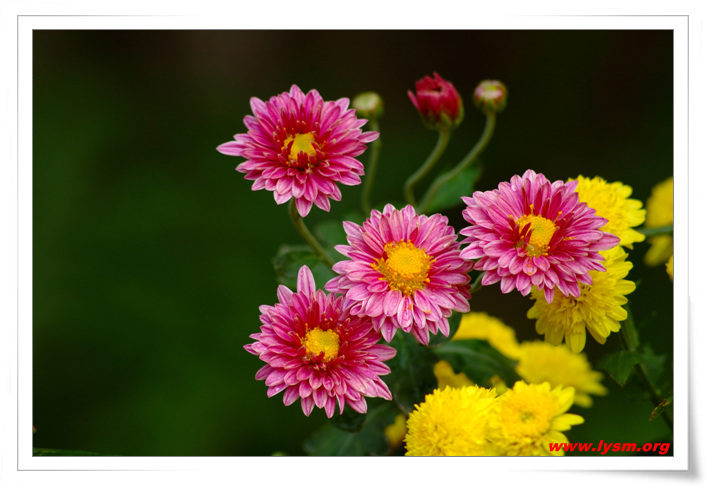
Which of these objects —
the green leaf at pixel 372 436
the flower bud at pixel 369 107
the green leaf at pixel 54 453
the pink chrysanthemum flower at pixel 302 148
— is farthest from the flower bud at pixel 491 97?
the green leaf at pixel 54 453

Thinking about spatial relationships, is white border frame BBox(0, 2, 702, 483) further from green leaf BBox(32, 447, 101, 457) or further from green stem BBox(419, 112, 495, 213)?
green stem BBox(419, 112, 495, 213)

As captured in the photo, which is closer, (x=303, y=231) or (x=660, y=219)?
(x=303, y=231)

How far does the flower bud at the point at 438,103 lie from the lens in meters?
1.01

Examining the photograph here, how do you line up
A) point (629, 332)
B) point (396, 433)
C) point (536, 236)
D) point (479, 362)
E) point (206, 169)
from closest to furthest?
point (536, 236), point (629, 332), point (479, 362), point (396, 433), point (206, 169)

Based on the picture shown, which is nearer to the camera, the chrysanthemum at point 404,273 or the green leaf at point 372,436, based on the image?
the chrysanthemum at point 404,273

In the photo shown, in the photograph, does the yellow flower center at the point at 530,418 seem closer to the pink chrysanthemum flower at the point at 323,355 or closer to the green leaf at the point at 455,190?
the pink chrysanthemum flower at the point at 323,355

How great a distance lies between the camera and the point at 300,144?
0.89m

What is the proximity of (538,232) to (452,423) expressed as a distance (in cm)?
27

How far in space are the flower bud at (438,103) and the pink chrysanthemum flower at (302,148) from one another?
149mm

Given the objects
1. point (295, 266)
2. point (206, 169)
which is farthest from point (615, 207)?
point (206, 169)

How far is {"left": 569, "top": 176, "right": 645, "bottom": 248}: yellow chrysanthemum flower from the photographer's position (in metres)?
0.93

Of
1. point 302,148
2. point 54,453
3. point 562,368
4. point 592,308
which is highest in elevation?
point 302,148
